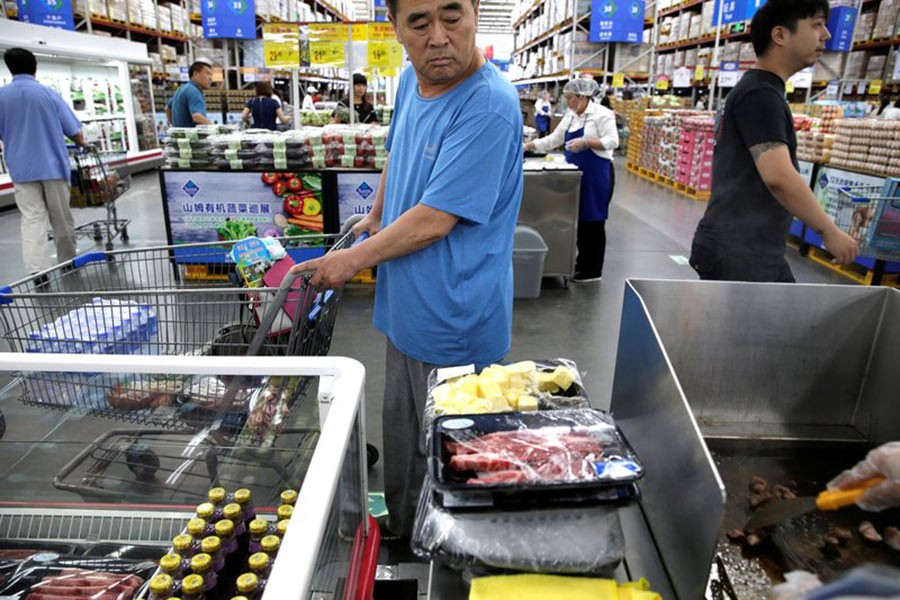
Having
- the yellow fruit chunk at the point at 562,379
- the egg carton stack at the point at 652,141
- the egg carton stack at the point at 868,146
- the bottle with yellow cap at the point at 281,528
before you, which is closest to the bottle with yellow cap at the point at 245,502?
the bottle with yellow cap at the point at 281,528

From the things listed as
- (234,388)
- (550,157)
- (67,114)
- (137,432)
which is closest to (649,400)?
(234,388)

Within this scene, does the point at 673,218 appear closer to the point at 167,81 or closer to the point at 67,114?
the point at 67,114

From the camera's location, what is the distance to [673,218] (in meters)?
8.33

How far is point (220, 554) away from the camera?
136 cm

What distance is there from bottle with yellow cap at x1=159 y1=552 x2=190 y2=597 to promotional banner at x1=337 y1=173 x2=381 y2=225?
4.14 meters

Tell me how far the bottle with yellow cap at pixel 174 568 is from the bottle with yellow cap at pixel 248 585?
0.19m

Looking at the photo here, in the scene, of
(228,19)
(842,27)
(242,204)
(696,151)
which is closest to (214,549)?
(242,204)

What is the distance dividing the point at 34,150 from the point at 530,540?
617 centimetres

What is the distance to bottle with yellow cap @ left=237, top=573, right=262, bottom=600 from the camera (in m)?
1.16

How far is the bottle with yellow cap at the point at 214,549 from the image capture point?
1.29m

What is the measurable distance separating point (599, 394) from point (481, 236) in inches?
77.0

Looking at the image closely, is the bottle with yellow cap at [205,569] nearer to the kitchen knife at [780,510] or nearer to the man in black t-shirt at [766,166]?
the kitchen knife at [780,510]

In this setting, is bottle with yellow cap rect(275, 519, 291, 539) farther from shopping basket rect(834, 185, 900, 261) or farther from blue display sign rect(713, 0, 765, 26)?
blue display sign rect(713, 0, 765, 26)

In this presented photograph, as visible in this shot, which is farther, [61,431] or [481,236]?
[61,431]
